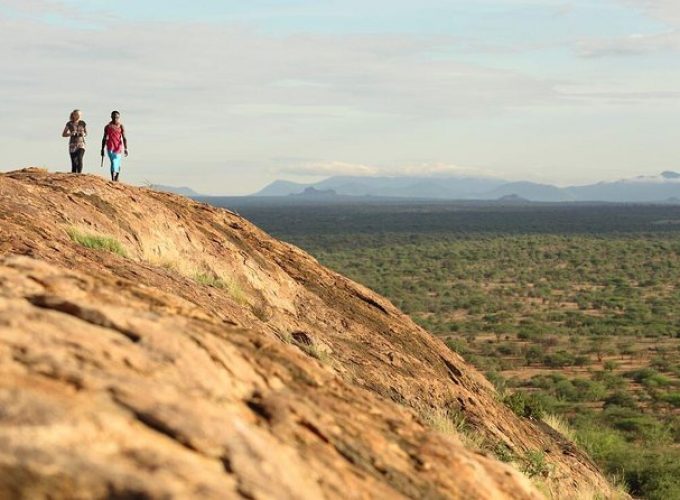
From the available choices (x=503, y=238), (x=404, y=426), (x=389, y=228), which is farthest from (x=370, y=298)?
(x=389, y=228)

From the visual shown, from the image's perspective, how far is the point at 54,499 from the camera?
3.39 metres

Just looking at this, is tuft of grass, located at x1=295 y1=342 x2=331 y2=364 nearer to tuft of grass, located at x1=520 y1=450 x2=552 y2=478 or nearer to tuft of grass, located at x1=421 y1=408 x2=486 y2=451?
tuft of grass, located at x1=421 y1=408 x2=486 y2=451

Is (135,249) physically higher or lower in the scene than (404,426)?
higher

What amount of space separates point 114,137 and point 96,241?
7.87m

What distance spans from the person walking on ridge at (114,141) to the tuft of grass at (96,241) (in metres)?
7.15

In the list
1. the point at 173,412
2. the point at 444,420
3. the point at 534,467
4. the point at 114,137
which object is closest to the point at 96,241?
the point at 444,420

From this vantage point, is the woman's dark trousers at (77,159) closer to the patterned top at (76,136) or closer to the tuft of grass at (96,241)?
the patterned top at (76,136)

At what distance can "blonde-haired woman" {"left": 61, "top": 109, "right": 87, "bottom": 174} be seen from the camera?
17344 mm

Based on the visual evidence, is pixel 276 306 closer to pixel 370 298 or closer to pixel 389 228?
pixel 370 298

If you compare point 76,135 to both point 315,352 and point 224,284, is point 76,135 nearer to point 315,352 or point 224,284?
point 224,284

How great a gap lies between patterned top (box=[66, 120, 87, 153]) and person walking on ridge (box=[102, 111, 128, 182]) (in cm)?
43

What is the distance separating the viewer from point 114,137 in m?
17.5

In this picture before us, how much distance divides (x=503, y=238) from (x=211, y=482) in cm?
10293

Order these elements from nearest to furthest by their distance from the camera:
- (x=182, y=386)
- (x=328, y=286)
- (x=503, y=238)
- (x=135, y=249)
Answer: (x=182, y=386) < (x=135, y=249) < (x=328, y=286) < (x=503, y=238)
